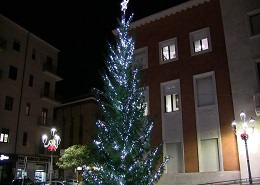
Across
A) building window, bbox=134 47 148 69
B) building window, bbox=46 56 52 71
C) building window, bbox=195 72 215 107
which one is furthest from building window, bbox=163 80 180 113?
building window, bbox=46 56 52 71

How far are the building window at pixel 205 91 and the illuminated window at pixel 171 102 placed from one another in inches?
58.6

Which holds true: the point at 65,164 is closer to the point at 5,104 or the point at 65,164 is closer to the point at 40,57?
the point at 5,104

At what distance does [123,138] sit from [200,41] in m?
10.3

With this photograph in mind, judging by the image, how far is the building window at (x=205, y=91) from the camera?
62.7 ft

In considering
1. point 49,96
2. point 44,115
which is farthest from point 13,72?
point 44,115

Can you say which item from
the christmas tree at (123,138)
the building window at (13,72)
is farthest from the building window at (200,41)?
the building window at (13,72)

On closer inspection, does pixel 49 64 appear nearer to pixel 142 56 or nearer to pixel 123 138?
pixel 142 56

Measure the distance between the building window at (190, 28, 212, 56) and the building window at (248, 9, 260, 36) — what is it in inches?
101

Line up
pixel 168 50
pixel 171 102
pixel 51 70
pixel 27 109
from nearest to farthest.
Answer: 1. pixel 171 102
2. pixel 168 50
3. pixel 27 109
4. pixel 51 70

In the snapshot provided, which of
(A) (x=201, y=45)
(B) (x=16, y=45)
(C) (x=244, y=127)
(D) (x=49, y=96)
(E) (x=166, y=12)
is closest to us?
(C) (x=244, y=127)

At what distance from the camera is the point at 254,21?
61.9 ft

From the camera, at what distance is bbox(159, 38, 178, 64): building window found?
21.4 metres

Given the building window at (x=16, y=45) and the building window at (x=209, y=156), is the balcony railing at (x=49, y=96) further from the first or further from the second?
the building window at (x=209, y=156)

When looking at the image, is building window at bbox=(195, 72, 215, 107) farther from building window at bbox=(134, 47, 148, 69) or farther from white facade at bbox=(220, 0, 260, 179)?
building window at bbox=(134, 47, 148, 69)
